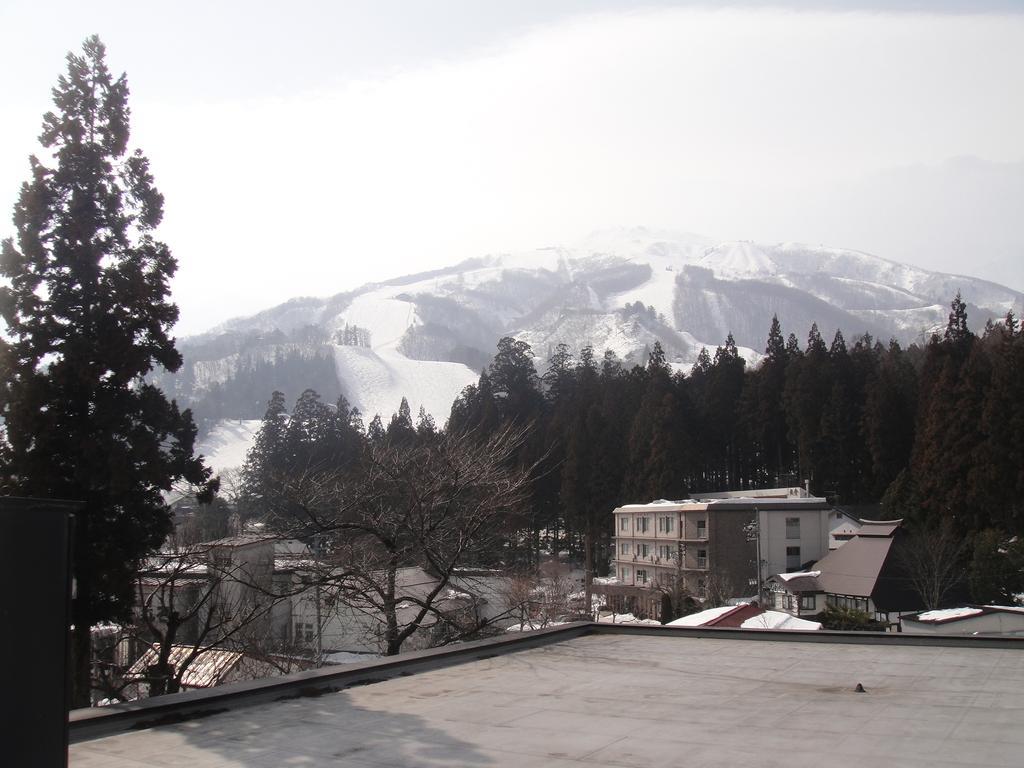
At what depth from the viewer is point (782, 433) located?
→ 144ft

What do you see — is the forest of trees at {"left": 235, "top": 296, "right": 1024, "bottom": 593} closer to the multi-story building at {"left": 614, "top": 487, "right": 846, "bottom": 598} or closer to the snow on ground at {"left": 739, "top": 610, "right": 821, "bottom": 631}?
the multi-story building at {"left": 614, "top": 487, "right": 846, "bottom": 598}

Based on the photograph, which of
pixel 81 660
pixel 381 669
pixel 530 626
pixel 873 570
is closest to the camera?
pixel 381 669

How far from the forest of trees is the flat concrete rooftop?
876 inches

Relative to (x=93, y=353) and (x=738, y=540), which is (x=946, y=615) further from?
(x=93, y=353)

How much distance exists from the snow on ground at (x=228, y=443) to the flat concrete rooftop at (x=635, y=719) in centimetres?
8741

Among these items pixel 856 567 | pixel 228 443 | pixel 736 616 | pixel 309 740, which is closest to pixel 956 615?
pixel 736 616

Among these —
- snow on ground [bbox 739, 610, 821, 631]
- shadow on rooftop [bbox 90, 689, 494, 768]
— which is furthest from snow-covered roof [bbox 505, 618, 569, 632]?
snow on ground [bbox 739, 610, 821, 631]

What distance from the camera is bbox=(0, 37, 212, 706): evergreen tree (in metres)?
11.5

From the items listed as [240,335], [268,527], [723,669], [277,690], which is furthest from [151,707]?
[240,335]

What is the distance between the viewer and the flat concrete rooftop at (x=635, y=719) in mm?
3936

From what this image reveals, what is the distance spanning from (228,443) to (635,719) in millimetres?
107869

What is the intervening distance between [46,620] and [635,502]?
129ft

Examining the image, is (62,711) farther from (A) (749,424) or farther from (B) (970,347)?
(A) (749,424)

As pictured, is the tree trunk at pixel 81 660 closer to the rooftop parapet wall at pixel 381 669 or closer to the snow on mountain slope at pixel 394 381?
the rooftop parapet wall at pixel 381 669
